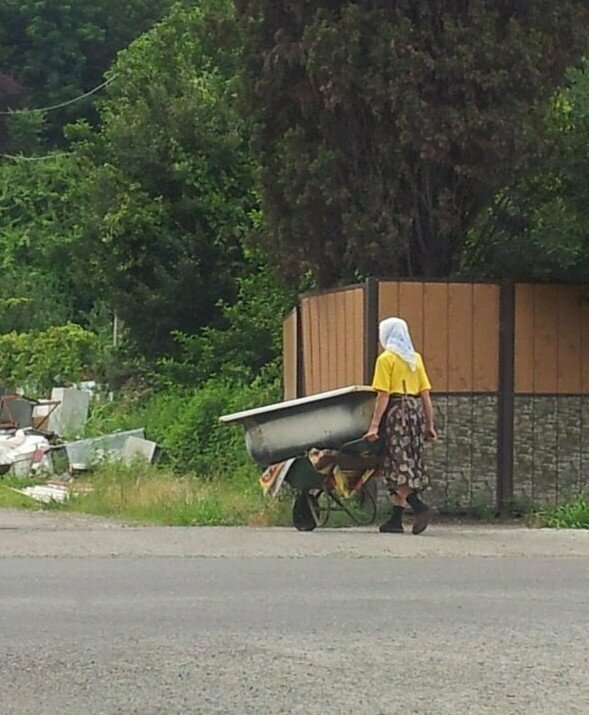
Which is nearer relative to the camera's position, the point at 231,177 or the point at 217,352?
the point at 217,352

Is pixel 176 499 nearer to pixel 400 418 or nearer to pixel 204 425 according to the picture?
pixel 400 418

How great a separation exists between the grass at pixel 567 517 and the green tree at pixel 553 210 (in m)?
2.12

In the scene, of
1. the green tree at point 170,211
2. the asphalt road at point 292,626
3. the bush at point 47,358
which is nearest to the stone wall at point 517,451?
the asphalt road at point 292,626

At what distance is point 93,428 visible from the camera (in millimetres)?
22234

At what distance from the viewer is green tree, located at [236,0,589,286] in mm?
13406

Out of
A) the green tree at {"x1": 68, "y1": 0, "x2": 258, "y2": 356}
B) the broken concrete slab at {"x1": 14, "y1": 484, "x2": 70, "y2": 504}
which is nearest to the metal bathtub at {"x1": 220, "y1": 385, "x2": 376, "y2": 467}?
the broken concrete slab at {"x1": 14, "y1": 484, "x2": 70, "y2": 504}

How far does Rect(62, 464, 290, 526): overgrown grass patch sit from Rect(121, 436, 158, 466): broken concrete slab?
1347 millimetres

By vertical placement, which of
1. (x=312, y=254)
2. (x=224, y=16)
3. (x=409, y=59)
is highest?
(x=224, y=16)

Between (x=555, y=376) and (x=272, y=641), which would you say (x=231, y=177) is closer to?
(x=555, y=376)

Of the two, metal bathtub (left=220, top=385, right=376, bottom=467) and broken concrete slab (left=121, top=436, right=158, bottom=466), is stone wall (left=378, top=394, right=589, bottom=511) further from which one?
broken concrete slab (left=121, top=436, right=158, bottom=466)

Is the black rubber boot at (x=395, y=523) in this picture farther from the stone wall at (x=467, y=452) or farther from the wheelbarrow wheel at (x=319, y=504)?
the stone wall at (x=467, y=452)

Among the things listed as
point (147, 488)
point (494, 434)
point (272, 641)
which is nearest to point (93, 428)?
point (147, 488)

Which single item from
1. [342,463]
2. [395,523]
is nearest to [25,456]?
[342,463]

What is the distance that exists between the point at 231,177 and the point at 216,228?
1041mm
